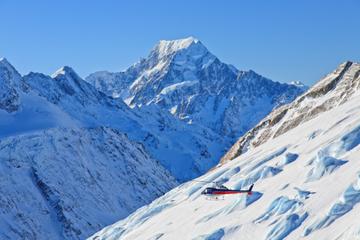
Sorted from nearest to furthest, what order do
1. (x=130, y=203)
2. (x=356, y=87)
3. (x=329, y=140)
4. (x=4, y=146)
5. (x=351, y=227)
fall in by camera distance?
(x=351, y=227), (x=329, y=140), (x=356, y=87), (x=4, y=146), (x=130, y=203)

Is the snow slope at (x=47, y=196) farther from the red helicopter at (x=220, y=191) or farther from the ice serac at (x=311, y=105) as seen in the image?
the red helicopter at (x=220, y=191)

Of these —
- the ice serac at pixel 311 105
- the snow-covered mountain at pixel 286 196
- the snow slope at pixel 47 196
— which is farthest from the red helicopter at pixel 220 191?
the snow slope at pixel 47 196

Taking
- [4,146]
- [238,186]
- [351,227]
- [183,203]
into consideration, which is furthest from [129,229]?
[4,146]

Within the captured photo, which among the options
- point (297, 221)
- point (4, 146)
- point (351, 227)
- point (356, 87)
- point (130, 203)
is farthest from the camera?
point (130, 203)

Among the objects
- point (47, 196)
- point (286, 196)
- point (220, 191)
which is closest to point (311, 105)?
point (220, 191)

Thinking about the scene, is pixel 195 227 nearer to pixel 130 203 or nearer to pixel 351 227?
pixel 351 227

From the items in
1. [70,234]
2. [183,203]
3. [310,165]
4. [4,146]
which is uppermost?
[4,146]
